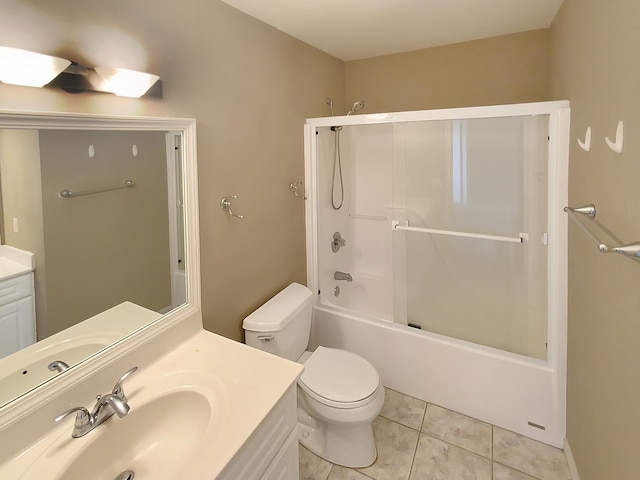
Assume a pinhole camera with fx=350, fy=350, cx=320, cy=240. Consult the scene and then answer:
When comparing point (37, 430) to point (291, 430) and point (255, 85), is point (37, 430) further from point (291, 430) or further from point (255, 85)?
point (255, 85)

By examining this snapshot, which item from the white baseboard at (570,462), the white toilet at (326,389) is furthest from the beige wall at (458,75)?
the white baseboard at (570,462)

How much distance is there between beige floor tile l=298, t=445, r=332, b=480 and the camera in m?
1.74

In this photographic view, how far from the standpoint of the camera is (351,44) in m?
2.43

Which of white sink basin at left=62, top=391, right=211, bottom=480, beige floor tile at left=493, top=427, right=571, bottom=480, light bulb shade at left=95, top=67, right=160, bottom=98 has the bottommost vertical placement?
beige floor tile at left=493, top=427, right=571, bottom=480

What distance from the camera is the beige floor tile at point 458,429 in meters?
1.90

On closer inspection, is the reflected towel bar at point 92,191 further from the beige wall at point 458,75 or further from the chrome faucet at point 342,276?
the beige wall at point 458,75

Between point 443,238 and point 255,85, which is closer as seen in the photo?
point 255,85

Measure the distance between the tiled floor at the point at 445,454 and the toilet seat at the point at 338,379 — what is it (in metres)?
0.41

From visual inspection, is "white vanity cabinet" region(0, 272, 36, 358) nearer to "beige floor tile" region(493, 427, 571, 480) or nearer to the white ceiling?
the white ceiling

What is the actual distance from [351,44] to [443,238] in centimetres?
150

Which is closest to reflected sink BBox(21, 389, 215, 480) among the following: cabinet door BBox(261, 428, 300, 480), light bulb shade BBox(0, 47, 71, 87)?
cabinet door BBox(261, 428, 300, 480)

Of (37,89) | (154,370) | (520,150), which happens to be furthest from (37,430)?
(520,150)

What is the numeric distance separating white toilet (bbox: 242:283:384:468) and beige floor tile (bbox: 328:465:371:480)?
0.03 metres

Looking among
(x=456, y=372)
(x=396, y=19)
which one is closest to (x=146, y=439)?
(x=456, y=372)
